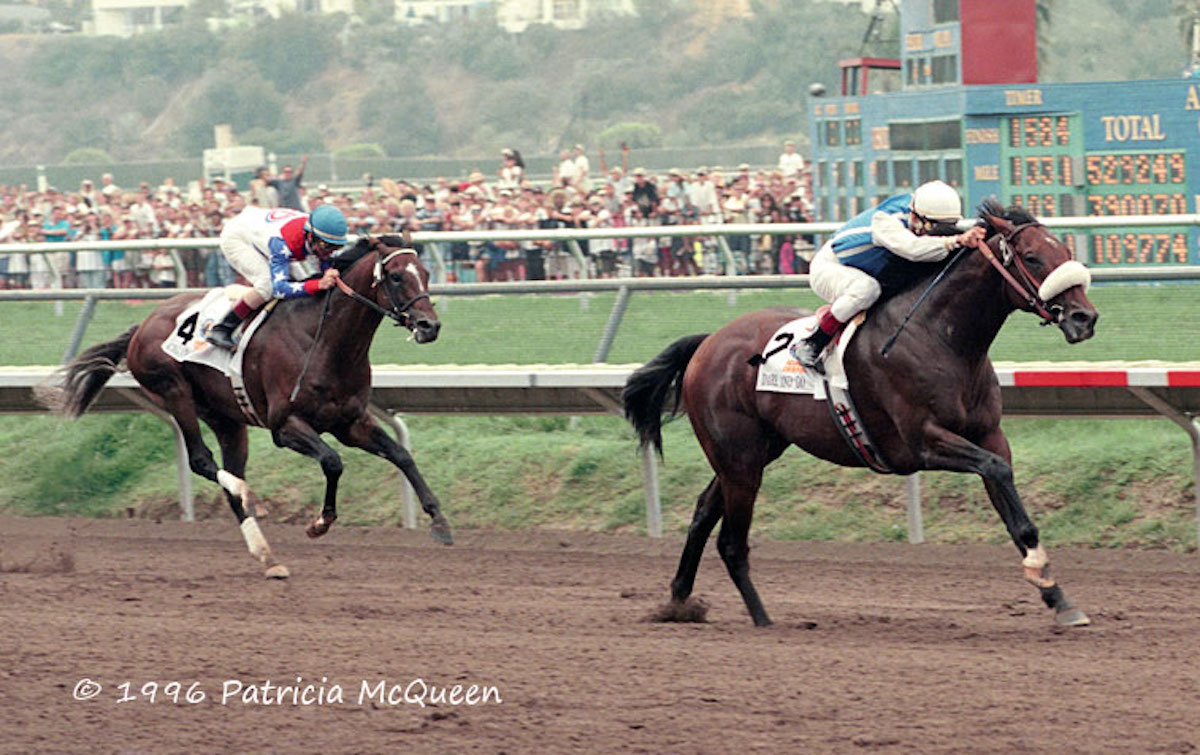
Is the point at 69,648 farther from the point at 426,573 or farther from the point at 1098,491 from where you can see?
the point at 1098,491

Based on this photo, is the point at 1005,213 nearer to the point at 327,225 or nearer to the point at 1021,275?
the point at 1021,275

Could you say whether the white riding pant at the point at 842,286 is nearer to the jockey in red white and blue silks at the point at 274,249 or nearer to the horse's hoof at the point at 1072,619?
the horse's hoof at the point at 1072,619

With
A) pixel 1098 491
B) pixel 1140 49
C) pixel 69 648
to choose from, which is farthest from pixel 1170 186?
pixel 1140 49

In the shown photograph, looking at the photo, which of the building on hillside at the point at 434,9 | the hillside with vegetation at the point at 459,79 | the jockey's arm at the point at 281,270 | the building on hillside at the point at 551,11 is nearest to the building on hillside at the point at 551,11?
the building on hillside at the point at 551,11

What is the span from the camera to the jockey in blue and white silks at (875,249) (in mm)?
7137

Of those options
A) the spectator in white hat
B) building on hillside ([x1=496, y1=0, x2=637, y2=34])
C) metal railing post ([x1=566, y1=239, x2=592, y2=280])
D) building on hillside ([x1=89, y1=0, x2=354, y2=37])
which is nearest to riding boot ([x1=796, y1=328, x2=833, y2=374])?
metal railing post ([x1=566, y1=239, x2=592, y2=280])

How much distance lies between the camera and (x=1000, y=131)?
55.1 feet

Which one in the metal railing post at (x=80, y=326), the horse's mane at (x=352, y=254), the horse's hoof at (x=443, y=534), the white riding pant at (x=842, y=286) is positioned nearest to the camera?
the white riding pant at (x=842, y=286)

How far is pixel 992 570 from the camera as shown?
8.77 m

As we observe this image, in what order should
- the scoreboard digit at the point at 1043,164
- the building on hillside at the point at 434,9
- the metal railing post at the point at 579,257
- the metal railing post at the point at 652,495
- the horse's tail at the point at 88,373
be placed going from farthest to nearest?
the building on hillside at the point at 434,9
the scoreboard digit at the point at 1043,164
the metal railing post at the point at 579,257
the horse's tail at the point at 88,373
the metal railing post at the point at 652,495

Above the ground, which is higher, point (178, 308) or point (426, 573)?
point (178, 308)

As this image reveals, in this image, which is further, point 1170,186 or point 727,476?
point 1170,186

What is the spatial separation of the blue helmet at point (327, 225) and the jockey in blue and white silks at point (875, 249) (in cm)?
257

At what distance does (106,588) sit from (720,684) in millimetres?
3682
